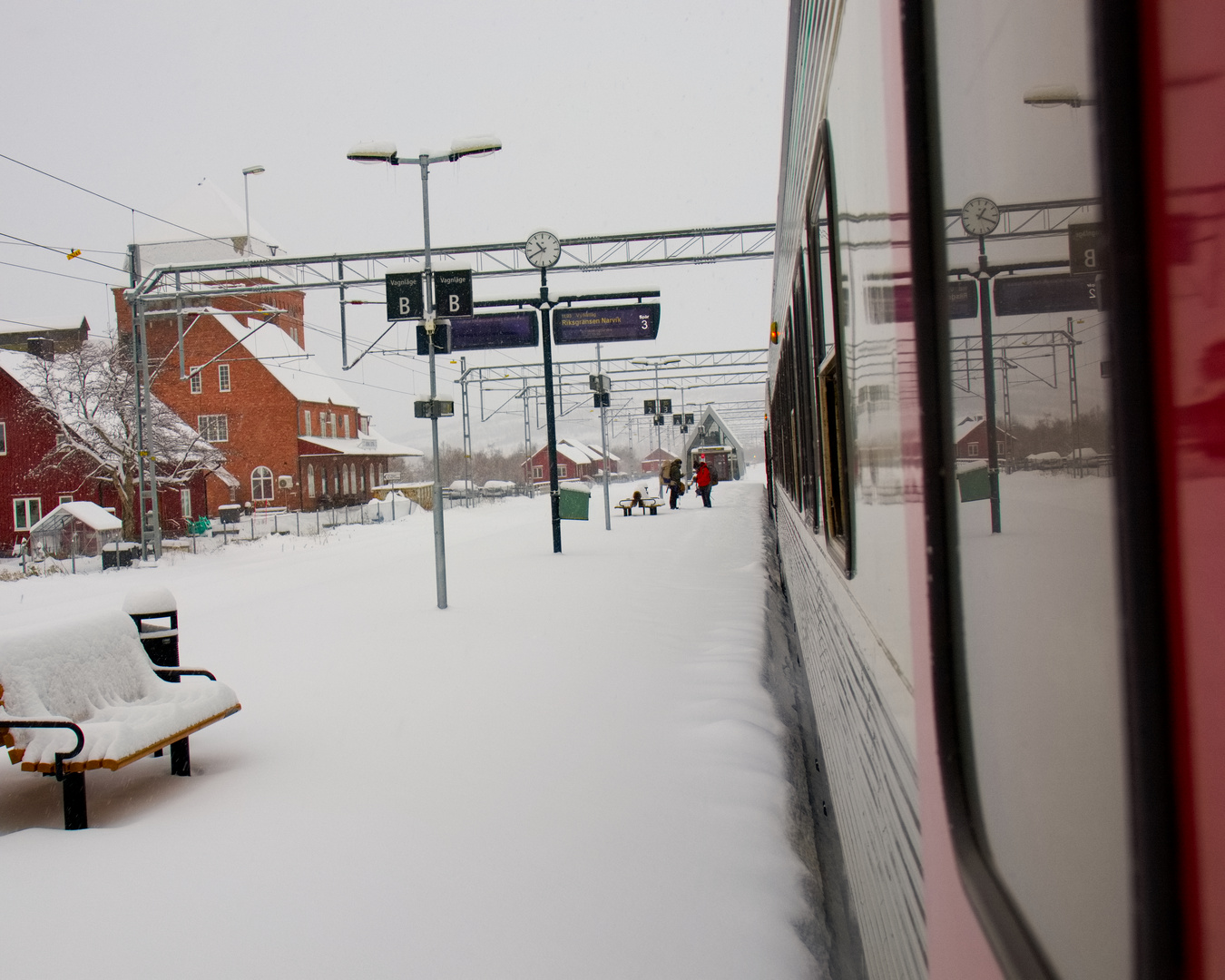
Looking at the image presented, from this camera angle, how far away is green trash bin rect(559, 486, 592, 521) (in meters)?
15.0

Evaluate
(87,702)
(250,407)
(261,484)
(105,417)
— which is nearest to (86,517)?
(105,417)

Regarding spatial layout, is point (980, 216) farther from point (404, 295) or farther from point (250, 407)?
point (250, 407)

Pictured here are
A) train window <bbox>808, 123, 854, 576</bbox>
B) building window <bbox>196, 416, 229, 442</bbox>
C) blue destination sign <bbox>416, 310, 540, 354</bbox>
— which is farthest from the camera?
building window <bbox>196, 416, 229, 442</bbox>

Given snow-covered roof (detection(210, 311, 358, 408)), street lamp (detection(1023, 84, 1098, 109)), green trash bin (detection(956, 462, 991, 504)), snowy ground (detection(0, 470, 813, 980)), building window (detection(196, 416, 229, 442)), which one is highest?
snow-covered roof (detection(210, 311, 358, 408))

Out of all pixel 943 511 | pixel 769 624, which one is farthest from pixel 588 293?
pixel 943 511

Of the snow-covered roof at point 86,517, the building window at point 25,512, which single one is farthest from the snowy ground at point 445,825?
the building window at point 25,512

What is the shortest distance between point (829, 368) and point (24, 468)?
113 feet

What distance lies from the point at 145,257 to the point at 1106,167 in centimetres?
4465

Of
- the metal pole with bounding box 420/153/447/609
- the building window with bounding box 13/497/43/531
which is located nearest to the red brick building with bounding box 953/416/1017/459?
the metal pole with bounding box 420/153/447/609

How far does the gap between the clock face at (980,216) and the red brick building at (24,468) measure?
109 ft

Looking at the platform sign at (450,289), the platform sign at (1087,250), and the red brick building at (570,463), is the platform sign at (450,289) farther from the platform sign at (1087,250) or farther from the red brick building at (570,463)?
the red brick building at (570,463)

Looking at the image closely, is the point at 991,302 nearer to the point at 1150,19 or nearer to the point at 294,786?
the point at 1150,19

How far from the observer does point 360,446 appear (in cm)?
5081

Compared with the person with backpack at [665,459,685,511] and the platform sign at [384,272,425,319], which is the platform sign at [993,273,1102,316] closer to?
the platform sign at [384,272,425,319]
